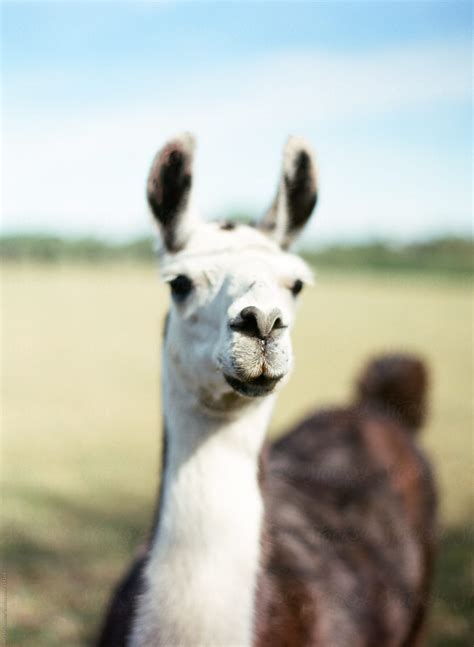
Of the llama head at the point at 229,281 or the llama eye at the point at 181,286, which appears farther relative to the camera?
the llama eye at the point at 181,286

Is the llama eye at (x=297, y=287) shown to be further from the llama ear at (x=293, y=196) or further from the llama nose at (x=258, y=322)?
the llama nose at (x=258, y=322)

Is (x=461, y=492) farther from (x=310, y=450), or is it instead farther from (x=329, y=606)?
(x=329, y=606)

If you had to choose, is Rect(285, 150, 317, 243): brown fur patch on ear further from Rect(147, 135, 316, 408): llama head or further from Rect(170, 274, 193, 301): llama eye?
Rect(170, 274, 193, 301): llama eye

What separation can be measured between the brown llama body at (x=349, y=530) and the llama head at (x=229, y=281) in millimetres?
414

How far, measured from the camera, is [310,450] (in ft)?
12.4

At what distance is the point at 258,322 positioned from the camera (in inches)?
76.4

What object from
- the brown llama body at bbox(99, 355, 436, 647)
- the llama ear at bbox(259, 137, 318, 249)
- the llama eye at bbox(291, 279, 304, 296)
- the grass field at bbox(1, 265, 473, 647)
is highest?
the llama ear at bbox(259, 137, 318, 249)

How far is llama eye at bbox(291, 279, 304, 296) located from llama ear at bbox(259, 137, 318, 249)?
0.20 metres

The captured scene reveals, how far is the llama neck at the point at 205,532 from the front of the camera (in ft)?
A: 7.19

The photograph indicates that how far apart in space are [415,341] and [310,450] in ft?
45.0

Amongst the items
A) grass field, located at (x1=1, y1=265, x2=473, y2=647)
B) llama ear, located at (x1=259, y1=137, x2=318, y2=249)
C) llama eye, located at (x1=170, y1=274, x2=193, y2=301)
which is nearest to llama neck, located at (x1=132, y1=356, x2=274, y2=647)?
llama eye, located at (x1=170, y1=274, x2=193, y2=301)

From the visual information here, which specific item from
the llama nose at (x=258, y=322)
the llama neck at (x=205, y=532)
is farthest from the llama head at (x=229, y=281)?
the llama neck at (x=205, y=532)

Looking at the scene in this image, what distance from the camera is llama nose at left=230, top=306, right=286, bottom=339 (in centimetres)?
194

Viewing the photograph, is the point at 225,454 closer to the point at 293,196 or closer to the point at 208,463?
the point at 208,463
